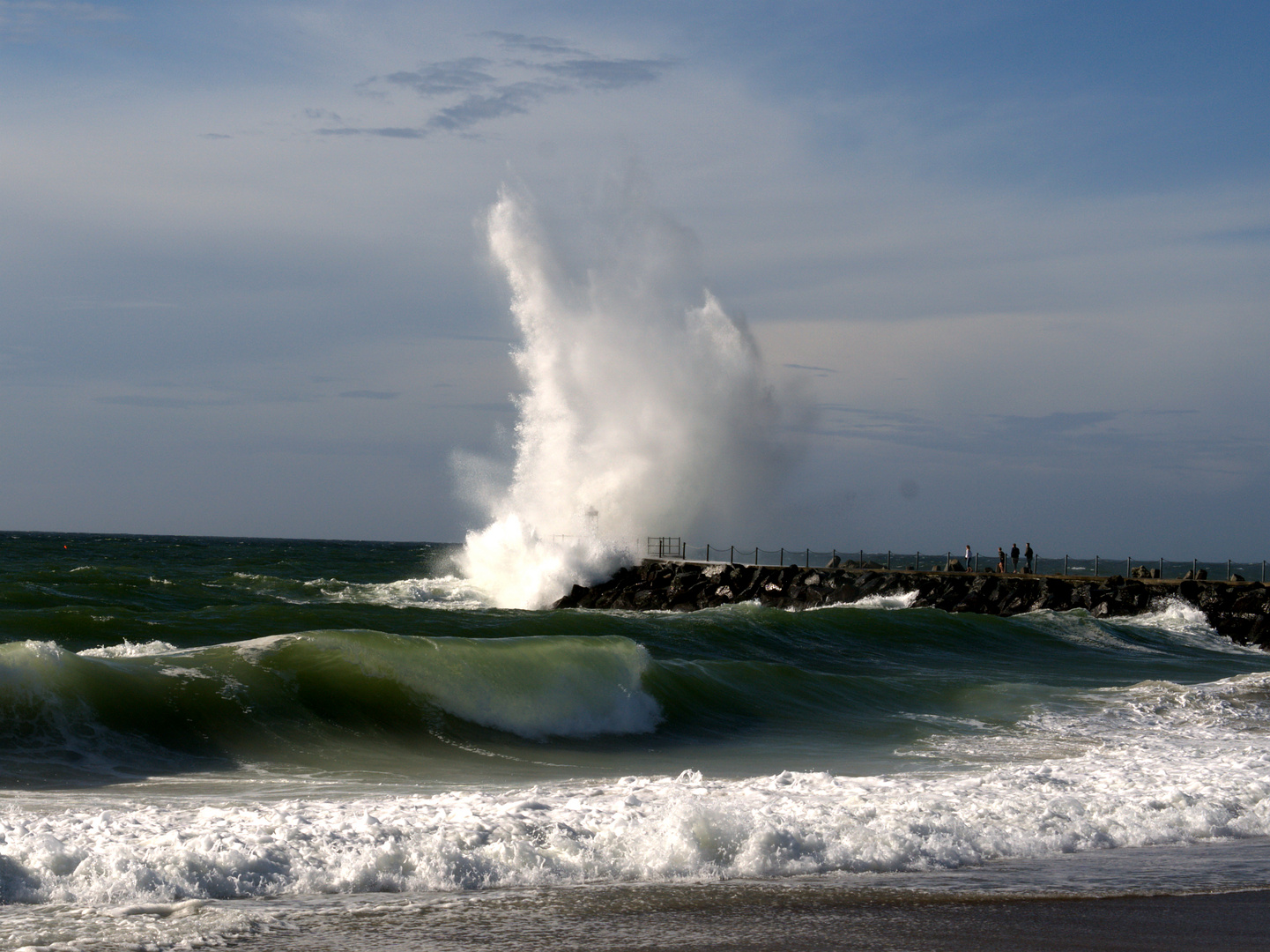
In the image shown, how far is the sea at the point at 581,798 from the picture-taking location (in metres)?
5.55

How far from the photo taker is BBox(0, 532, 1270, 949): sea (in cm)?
555

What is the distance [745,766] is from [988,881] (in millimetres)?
4125

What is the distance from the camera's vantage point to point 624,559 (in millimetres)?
42031

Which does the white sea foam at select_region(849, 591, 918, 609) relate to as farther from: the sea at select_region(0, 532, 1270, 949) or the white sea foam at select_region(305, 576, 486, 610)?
the sea at select_region(0, 532, 1270, 949)

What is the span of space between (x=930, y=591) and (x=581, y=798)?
30.1m

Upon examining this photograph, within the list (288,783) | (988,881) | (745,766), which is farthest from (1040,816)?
(288,783)

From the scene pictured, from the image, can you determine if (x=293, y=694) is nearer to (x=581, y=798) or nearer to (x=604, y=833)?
(x=581, y=798)

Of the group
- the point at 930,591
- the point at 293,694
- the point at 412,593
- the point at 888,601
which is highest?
the point at 930,591

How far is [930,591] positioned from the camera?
3631cm

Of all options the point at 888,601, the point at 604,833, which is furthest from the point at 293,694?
the point at 888,601

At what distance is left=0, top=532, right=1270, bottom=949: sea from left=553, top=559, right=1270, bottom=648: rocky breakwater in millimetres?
17311

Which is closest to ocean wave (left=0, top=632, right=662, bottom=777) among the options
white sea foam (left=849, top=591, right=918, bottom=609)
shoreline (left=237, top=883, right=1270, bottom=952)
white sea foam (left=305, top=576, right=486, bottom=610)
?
shoreline (left=237, top=883, right=1270, bottom=952)

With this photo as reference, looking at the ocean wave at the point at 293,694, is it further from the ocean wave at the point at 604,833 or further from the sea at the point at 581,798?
the ocean wave at the point at 604,833

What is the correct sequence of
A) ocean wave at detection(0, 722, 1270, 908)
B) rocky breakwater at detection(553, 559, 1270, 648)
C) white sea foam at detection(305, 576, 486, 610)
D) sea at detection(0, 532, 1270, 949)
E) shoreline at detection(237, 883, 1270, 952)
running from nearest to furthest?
shoreline at detection(237, 883, 1270, 952) < sea at detection(0, 532, 1270, 949) < ocean wave at detection(0, 722, 1270, 908) < rocky breakwater at detection(553, 559, 1270, 648) < white sea foam at detection(305, 576, 486, 610)
